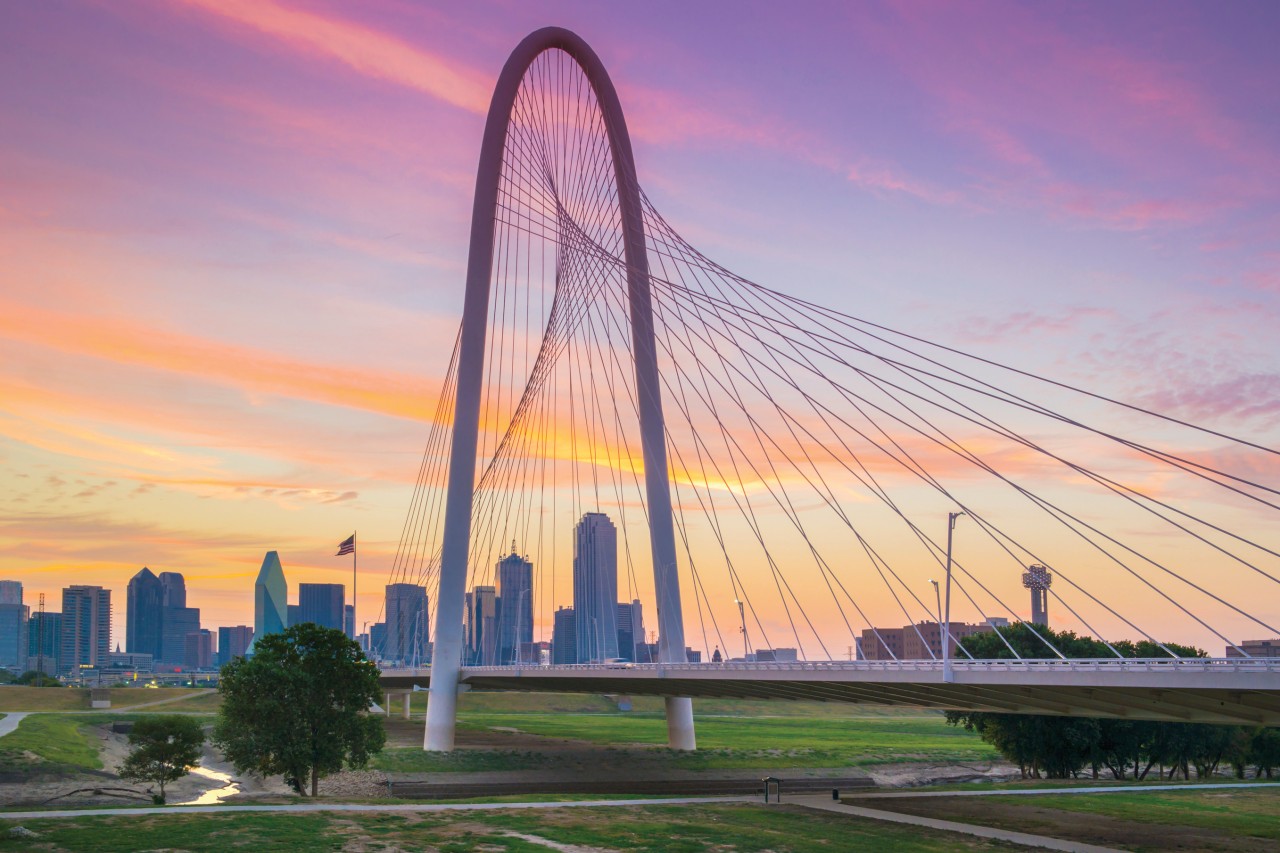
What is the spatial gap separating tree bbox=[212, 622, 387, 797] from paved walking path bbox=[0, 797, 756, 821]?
20.2ft

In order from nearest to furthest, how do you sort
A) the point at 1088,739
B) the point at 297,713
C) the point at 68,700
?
1. the point at 297,713
2. the point at 1088,739
3. the point at 68,700

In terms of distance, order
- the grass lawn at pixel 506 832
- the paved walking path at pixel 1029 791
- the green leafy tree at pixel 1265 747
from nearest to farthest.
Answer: the grass lawn at pixel 506 832, the paved walking path at pixel 1029 791, the green leafy tree at pixel 1265 747

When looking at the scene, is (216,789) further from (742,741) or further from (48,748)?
(742,741)

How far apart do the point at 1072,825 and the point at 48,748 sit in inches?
1923

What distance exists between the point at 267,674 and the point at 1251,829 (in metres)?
33.6

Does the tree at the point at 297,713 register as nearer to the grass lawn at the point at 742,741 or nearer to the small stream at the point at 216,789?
the small stream at the point at 216,789

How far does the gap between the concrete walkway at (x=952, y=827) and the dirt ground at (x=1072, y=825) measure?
31.5 inches

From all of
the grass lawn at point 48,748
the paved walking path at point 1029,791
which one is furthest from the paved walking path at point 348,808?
the grass lawn at point 48,748

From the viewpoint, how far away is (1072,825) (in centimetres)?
4116

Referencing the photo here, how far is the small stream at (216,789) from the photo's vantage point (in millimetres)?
54188

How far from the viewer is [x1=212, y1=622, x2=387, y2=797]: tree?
46.6 metres

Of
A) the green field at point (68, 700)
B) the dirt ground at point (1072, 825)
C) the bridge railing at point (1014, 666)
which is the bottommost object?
the green field at point (68, 700)

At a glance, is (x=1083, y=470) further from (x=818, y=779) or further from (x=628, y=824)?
(x=818, y=779)

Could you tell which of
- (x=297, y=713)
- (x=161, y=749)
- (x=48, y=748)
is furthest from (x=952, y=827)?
(x=48, y=748)
